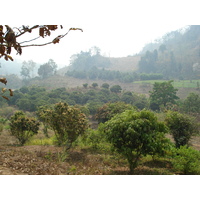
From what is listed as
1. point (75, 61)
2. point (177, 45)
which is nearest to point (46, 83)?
point (75, 61)

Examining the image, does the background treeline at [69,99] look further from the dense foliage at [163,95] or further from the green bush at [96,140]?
the green bush at [96,140]

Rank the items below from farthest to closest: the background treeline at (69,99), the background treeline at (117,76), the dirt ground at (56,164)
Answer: the background treeline at (117,76) < the background treeline at (69,99) < the dirt ground at (56,164)

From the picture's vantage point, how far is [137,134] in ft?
15.6

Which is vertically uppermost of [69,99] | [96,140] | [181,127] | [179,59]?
[179,59]

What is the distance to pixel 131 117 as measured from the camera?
203 inches

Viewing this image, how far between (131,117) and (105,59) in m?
86.9

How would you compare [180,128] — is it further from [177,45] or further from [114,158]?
[177,45]

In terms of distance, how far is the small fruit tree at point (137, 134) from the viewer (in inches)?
191

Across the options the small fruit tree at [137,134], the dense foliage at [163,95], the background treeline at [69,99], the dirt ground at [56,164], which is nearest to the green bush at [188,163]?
the small fruit tree at [137,134]

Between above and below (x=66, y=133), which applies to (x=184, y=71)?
above

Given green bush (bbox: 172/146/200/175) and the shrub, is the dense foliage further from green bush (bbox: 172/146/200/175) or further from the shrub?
green bush (bbox: 172/146/200/175)

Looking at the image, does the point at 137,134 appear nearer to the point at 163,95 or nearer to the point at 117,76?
the point at 163,95

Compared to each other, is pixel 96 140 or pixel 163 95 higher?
pixel 163 95

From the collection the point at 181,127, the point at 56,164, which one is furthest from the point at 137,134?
the point at 181,127
